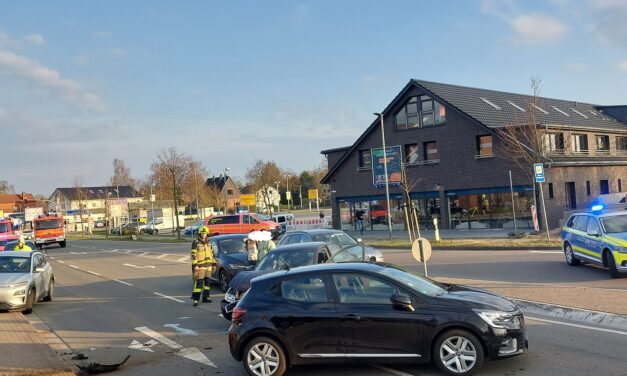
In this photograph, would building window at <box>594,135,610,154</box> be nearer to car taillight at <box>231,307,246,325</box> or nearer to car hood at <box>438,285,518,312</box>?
car hood at <box>438,285,518,312</box>

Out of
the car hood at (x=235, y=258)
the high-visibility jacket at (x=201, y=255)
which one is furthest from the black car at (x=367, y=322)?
the car hood at (x=235, y=258)

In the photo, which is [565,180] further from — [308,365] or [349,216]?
[308,365]

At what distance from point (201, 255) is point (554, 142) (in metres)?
28.3

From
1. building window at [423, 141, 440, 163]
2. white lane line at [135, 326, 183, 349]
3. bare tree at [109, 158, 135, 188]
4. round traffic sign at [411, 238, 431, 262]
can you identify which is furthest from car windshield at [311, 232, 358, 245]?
bare tree at [109, 158, 135, 188]

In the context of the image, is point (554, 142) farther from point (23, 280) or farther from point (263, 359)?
point (263, 359)

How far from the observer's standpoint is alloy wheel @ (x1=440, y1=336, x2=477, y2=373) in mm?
6637

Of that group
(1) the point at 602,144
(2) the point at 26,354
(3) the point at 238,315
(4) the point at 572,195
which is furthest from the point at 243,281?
(1) the point at 602,144

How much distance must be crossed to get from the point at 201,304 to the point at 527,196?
79.4 ft

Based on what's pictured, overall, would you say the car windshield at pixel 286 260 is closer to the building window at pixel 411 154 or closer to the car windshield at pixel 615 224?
the car windshield at pixel 615 224

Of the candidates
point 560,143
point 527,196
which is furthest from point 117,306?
point 560,143

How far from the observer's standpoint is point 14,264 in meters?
14.6

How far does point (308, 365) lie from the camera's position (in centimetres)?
755

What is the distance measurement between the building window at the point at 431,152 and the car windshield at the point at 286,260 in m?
27.2

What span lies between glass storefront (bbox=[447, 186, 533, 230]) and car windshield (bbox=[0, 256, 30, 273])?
1027 inches
